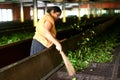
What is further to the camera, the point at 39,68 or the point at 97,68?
the point at 97,68

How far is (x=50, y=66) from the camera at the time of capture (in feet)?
22.0

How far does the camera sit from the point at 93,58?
7.92m

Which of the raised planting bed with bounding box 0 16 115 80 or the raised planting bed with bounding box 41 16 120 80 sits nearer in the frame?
the raised planting bed with bounding box 0 16 115 80

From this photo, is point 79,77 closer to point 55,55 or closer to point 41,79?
point 41,79

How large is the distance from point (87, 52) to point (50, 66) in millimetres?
2374

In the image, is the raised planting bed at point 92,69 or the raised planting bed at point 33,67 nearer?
the raised planting bed at point 33,67

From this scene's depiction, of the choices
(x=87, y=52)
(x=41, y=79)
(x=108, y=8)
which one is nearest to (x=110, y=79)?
(x=41, y=79)

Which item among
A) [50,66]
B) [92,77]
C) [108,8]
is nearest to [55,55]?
[50,66]

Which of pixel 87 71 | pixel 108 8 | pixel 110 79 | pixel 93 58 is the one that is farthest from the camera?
pixel 108 8

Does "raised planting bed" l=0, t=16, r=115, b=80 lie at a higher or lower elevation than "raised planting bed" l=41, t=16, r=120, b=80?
higher

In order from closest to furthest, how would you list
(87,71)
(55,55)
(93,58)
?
(87,71) → (55,55) → (93,58)

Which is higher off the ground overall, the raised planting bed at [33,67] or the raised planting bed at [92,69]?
the raised planting bed at [33,67]

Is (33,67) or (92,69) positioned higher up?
(33,67)

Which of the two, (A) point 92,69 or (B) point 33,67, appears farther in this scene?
(A) point 92,69
